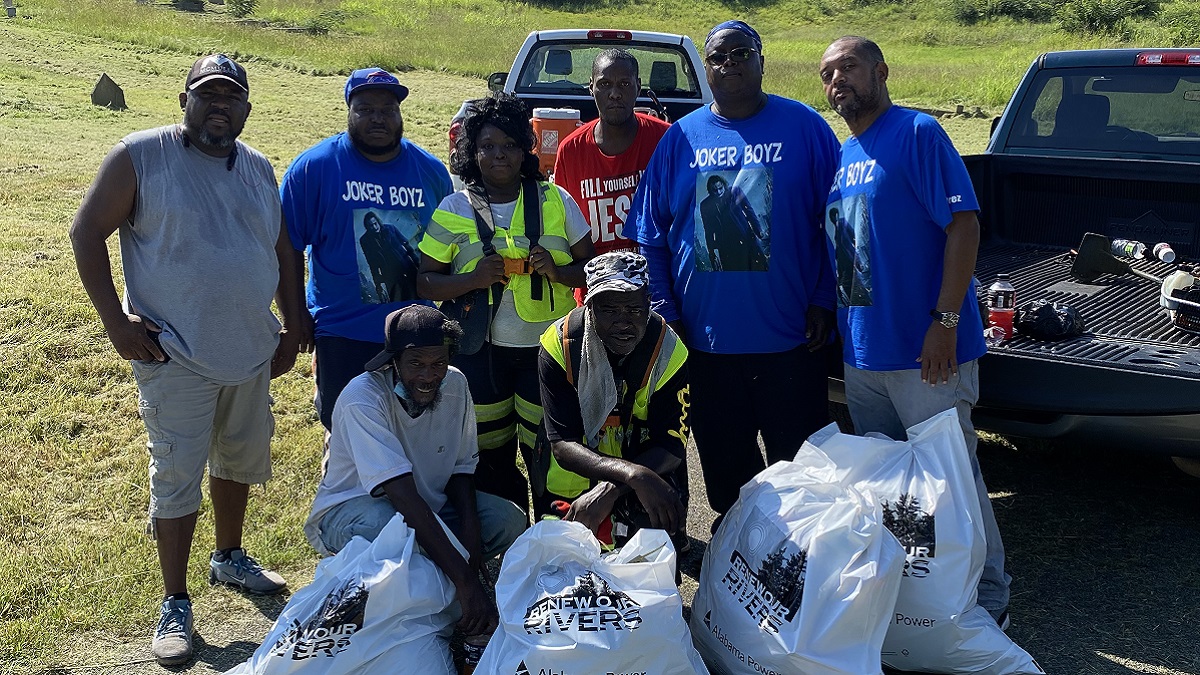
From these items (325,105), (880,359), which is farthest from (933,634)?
(325,105)

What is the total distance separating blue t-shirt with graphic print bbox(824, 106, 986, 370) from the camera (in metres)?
3.36

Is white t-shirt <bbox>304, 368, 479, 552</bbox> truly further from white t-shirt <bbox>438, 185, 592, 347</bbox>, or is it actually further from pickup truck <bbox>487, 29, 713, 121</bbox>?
pickup truck <bbox>487, 29, 713, 121</bbox>

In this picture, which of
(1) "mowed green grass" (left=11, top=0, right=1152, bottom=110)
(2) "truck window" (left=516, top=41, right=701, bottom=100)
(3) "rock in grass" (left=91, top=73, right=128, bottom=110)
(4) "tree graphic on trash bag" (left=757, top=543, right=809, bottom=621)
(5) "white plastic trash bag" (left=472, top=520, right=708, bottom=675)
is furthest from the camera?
(1) "mowed green grass" (left=11, top=0, right=1152, bottom=110)

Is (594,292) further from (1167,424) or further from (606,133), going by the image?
(1167,424)

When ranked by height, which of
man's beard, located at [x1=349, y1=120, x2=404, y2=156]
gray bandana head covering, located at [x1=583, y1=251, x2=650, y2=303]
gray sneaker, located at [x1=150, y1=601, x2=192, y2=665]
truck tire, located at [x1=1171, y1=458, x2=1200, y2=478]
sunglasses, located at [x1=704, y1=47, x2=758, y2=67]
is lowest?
gray sneaker, located at [x1=150, y1=601, x2=192, y2=665]

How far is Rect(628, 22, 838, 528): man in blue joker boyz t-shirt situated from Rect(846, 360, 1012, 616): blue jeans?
29 centimetres

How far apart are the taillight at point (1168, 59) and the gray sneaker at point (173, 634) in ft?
16.4

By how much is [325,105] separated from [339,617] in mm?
17634

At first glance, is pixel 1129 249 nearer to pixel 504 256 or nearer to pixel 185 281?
pixel 504 256

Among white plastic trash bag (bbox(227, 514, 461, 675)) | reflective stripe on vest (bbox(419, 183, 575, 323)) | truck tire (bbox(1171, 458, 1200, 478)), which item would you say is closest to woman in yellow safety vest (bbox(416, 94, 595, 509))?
reflective stripe on vest (bbox(419, 183, 575, 323))

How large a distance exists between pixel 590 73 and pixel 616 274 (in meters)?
4.77

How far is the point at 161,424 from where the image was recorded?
11.7ft

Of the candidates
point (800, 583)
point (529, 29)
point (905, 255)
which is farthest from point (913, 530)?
point (529, 29)

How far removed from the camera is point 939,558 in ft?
10.7
